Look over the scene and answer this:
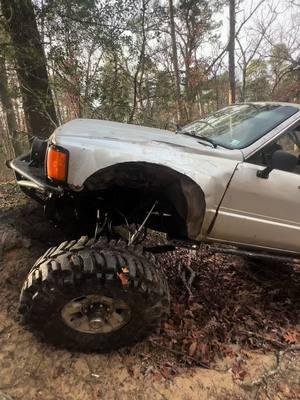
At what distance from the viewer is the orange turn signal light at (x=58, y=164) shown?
2.60 metres

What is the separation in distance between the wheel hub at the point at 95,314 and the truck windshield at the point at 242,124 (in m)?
1.60

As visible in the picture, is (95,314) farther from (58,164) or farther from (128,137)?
(128,137)

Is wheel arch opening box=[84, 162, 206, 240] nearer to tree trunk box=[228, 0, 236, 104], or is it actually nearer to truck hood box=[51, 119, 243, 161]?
truck hood box=[51, 119, 243, 161]

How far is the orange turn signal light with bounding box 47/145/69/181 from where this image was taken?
2600 millimetres

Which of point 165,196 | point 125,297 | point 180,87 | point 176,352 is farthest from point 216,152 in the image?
point 180,87

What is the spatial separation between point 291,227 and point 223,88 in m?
20.5

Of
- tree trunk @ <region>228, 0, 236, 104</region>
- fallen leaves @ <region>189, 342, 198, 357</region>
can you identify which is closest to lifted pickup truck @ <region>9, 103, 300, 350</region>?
fallen leaves @ <region>189, 342, 198, 357</region>

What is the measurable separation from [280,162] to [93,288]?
1814mm

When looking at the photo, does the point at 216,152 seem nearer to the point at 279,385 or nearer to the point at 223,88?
the point at 279,385

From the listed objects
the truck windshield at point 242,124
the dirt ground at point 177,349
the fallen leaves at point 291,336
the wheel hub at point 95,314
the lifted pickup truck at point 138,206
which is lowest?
the fallen leaves at point 291,336

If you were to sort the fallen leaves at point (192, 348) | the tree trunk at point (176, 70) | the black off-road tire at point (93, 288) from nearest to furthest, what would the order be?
A: the black off-road tire at point (93, 288) → the fallen leaves at point (192, 348) → the tree trunk at point (176, 70)

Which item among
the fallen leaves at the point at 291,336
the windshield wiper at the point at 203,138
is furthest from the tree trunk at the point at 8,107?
the fallen leaves at the point at 291,336

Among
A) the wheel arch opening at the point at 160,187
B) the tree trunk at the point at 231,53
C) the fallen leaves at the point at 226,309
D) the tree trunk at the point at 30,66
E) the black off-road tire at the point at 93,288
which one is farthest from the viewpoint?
the tree trunk at the point at 231,53

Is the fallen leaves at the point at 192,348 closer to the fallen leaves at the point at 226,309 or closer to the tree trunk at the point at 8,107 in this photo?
the fallen leaves at the point at 226,309
